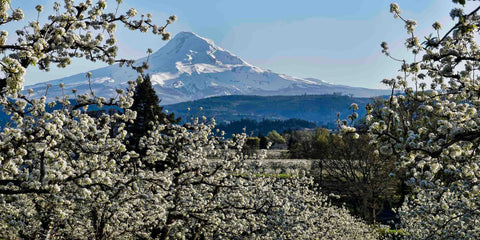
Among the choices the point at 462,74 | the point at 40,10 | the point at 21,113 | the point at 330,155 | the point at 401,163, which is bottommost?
the point at 330,155

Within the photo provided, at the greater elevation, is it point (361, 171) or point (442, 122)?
point (442, 122)

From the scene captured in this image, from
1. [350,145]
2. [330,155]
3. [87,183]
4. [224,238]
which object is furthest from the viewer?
[330,155]

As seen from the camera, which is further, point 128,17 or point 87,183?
point 128,17

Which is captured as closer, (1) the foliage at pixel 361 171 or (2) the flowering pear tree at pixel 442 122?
(2) the flowering pear tree at pixel 442 122

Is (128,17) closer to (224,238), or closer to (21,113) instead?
(21,113)

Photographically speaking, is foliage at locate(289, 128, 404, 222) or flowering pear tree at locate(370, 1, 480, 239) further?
→ foliage at locate(289, 128, 404, 222)

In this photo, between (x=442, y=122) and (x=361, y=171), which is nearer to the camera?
(x=442, y=122)

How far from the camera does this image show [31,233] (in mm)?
12977

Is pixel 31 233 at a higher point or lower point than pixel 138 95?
lower

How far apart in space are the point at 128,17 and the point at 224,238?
9.76 meters

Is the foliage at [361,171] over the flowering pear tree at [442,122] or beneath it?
beneath

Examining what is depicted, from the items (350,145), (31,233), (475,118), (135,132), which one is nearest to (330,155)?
(350,145)

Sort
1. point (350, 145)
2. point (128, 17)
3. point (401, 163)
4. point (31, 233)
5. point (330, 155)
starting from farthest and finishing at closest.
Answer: point (330, 155)
point (350, 145)
point (31, 233)
point (128, 17)
point (401, 163)

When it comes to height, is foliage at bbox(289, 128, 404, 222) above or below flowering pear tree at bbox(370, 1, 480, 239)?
below
